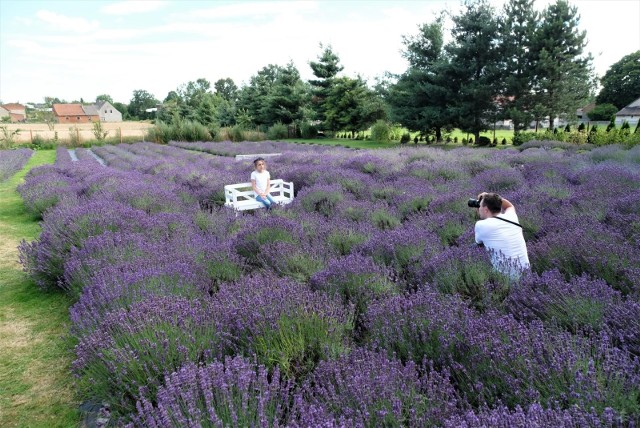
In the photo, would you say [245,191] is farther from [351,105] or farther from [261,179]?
[351,105]

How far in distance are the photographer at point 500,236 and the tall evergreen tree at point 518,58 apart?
1902cm

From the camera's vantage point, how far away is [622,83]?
5281cm

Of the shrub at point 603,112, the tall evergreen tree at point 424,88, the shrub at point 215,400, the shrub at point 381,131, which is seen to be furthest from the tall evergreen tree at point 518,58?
the shrub at point 603,112

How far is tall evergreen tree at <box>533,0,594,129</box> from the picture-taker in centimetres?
1981

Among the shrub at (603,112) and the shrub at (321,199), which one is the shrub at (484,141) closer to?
the shrub at (321,199)

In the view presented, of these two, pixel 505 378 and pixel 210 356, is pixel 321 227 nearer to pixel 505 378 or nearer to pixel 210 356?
pixel 210 356

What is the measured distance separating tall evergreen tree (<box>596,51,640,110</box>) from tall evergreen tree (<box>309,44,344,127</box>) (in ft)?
123

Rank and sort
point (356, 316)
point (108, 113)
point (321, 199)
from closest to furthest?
point (356, 316) → point (321, 199) → point (108, 113)

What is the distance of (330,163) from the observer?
10.4 metres

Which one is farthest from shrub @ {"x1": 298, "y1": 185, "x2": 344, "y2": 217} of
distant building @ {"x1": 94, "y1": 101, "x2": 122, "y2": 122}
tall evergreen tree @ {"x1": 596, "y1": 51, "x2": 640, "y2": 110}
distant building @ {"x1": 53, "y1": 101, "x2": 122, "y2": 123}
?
distant building @ {"x1": 94, "y1": 101, "x2": 122, "y2": 122}

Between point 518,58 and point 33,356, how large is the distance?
2254 centimetres

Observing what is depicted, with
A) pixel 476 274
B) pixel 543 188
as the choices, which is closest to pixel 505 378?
pixel 476 274

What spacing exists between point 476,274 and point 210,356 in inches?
73.8

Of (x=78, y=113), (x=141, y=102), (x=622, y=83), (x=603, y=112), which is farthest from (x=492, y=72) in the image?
(x=78, y=113)
